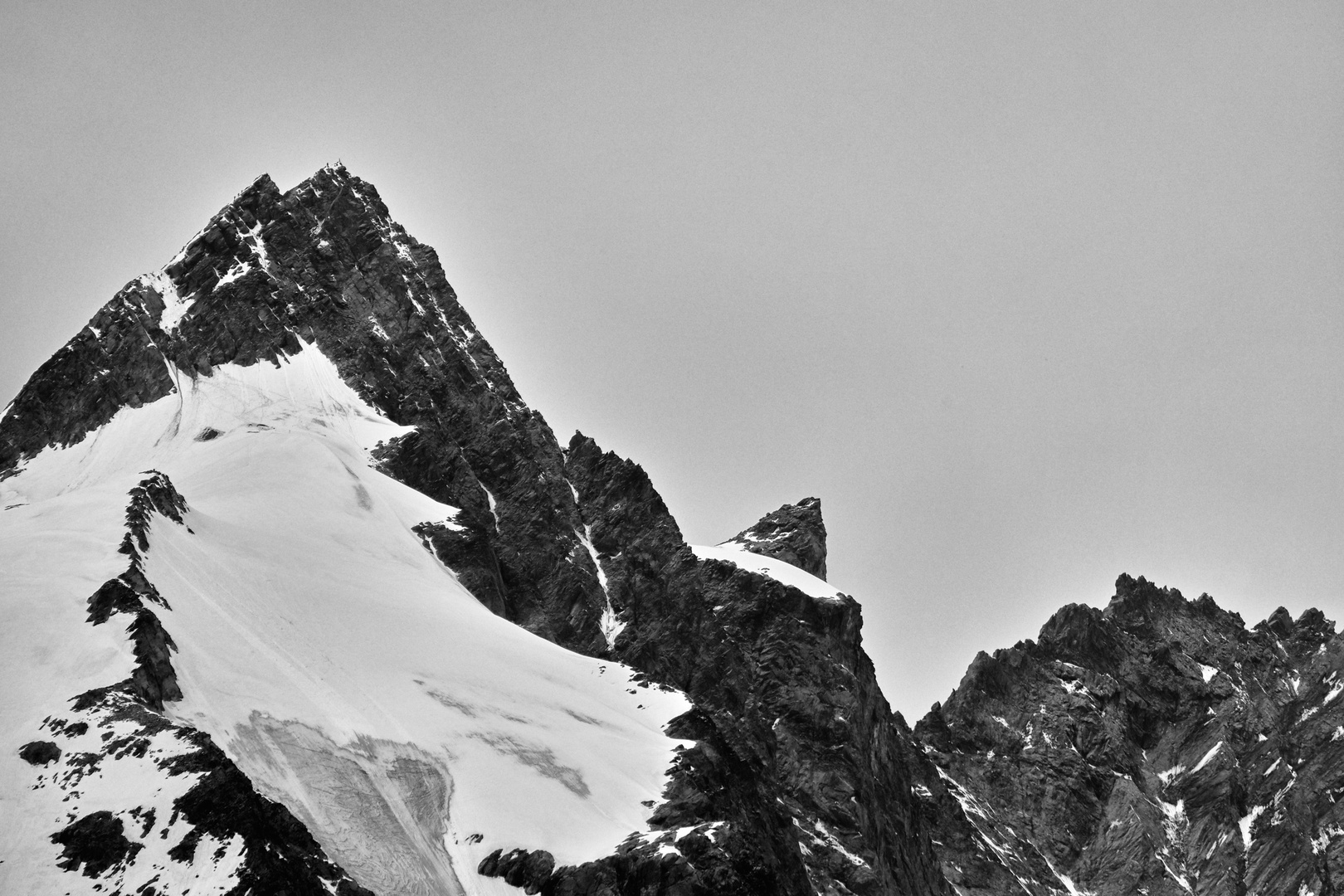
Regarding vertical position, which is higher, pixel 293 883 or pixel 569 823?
pixel 569 823

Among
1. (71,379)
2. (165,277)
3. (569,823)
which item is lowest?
(569,823)

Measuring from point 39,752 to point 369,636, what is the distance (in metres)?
36.0

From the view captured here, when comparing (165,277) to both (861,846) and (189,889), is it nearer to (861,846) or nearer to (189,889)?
(861,846)

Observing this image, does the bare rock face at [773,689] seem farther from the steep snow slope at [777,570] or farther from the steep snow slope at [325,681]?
the steep snow slope at [325,681]

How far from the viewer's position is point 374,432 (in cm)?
16500

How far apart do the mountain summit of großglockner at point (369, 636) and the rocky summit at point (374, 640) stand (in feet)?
1.00

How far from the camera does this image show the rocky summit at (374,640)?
88.0 metres

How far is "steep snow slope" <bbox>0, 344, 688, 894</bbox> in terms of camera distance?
9306 cm

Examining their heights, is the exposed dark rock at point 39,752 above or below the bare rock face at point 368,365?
below

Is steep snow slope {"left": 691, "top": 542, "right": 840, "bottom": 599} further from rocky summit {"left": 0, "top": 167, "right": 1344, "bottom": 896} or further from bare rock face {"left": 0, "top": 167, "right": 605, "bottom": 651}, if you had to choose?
bare rock face {"left": 0, "top": 167, "right": 605, "bottom": 651}

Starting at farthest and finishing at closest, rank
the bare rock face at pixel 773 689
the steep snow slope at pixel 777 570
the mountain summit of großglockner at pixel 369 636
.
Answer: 1. the steep snow slope at pixel 777 570
2. the bare rock face at pixel 773 689
3. the mountain summit of großglockner at pixel 369 636

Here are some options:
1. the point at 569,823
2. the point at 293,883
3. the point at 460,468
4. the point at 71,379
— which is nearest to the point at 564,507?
the point at 460,468

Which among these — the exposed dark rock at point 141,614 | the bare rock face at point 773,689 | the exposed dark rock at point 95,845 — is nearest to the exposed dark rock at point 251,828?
the exposed dark rock at point 95,845

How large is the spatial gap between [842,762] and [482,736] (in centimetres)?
5509
